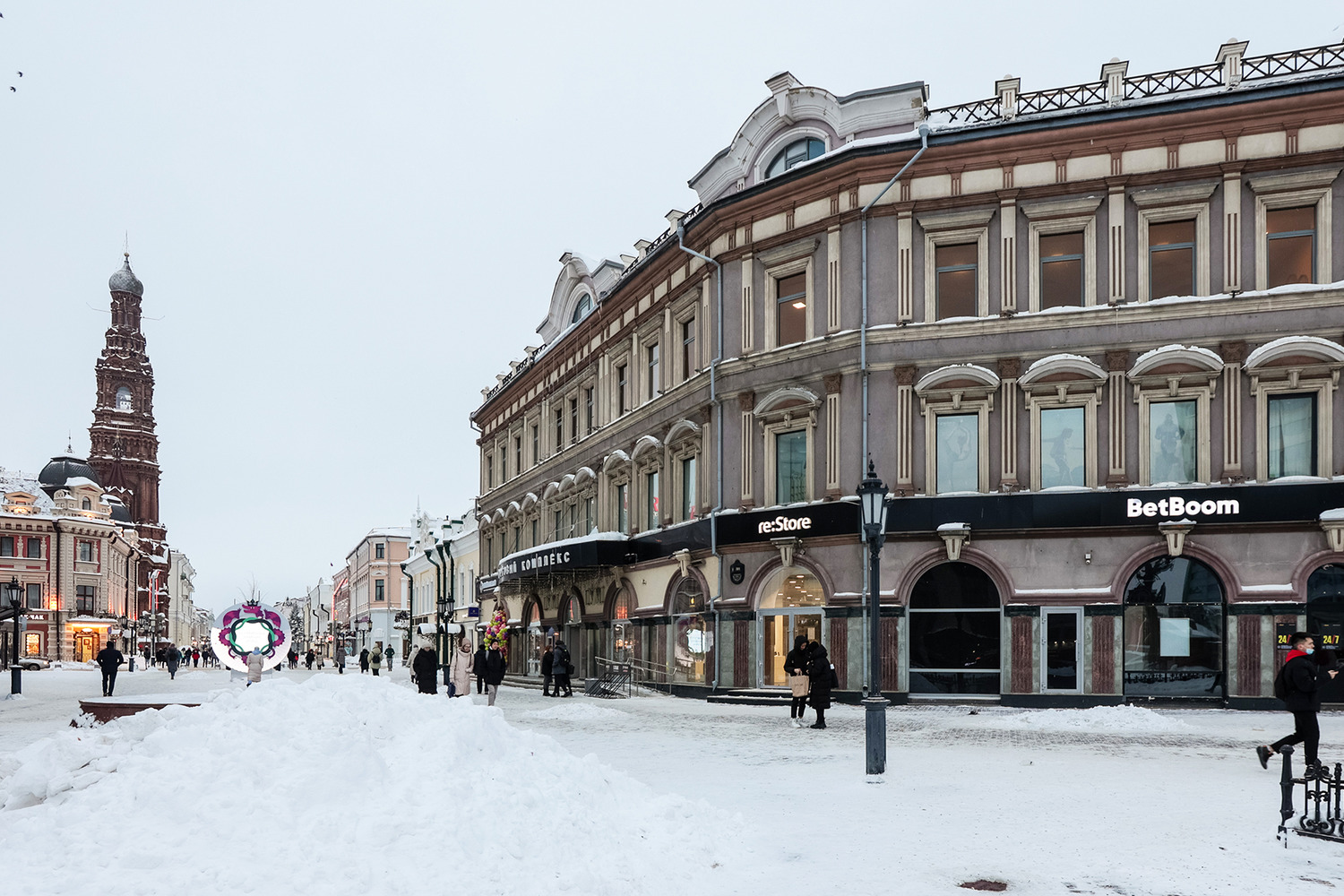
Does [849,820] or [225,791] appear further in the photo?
[849,820]

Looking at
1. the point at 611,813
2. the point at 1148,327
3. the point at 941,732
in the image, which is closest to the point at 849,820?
the point at 611,813

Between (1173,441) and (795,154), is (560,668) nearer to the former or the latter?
(795,154)

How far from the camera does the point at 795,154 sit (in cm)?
2894

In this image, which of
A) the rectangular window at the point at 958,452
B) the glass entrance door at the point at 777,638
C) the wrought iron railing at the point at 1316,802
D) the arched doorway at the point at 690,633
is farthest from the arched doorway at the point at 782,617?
the wrought iron railing at the point at 1316,802

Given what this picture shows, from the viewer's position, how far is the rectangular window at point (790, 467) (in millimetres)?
27641

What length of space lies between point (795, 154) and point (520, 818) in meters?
23.6

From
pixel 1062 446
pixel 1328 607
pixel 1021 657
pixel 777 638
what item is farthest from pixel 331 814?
pixel 1328 607

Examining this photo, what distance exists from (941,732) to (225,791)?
13857 millimetres

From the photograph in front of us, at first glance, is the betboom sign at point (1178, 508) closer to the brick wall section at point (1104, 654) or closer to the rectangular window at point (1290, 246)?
the brick wall section at point (1104, 654)

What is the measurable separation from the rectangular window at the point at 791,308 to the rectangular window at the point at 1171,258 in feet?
26.8

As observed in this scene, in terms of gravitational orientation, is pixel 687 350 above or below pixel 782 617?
above

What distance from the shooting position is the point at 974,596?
25.0 m

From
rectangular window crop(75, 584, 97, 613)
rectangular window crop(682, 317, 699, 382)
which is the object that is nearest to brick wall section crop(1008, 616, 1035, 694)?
rectangular window crop(682, 317, 699, 382)

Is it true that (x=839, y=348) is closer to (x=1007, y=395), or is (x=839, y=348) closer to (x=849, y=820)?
(x=1007, y=395)
